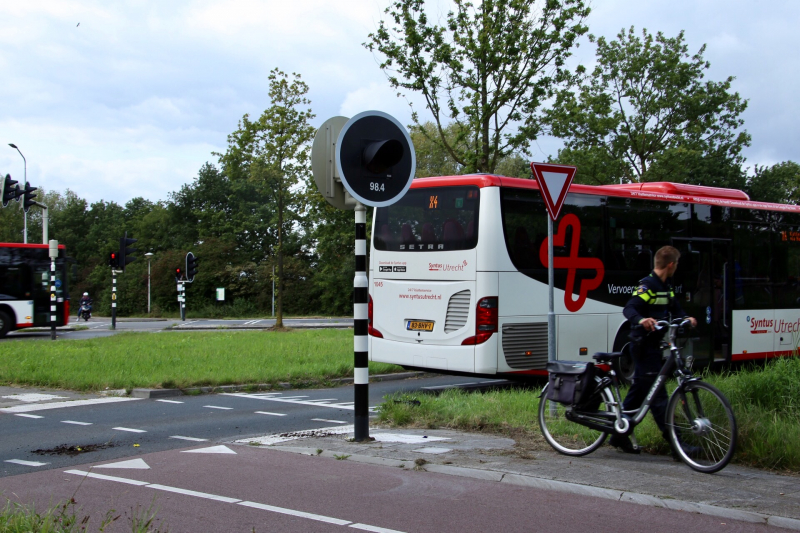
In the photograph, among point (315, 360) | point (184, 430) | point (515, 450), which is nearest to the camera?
point (515, 450)

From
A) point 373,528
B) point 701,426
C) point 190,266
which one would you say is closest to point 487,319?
point 701,426

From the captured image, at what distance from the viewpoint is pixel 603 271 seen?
12352 millimetres

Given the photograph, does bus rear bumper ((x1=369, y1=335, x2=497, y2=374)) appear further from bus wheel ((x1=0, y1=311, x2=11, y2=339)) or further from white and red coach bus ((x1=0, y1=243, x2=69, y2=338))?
bus wheel ((x1=0, y1=311, x2=11, y2=339))

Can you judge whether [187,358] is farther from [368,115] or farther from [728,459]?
[728,459]

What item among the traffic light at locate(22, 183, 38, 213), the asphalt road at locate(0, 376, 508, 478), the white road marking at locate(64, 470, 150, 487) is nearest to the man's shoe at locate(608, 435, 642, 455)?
Result: the asphalt road at locate(0, 376, 508, 478)

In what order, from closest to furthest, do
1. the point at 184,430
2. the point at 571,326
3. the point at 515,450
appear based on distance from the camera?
the point at 515,450 < the point at 184,430 < the point at 571,326

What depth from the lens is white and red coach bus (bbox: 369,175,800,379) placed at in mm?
11156

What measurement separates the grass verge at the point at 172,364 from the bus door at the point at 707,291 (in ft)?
18.5

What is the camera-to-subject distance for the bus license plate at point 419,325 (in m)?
11.7

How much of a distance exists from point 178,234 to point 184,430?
64.9 m

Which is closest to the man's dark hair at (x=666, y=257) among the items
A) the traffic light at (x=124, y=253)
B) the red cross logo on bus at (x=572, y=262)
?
the red cross logo on bus at (x=572, y=262)

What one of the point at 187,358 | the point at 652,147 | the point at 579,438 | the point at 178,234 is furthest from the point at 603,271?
the point at 178,234

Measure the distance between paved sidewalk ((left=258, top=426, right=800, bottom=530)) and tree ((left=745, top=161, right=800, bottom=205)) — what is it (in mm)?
49490

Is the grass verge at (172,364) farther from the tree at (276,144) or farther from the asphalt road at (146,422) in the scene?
the tree at (276,144)
